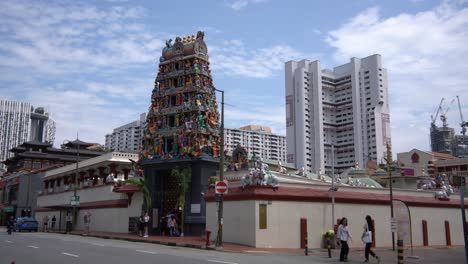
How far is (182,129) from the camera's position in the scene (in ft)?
135

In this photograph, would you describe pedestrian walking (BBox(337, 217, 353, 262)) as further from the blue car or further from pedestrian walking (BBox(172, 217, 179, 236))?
the blue car

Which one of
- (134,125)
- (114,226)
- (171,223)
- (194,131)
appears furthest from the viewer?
(134,125)

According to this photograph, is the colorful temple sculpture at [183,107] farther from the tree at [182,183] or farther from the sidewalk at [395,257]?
the sidewalk at [395,257]

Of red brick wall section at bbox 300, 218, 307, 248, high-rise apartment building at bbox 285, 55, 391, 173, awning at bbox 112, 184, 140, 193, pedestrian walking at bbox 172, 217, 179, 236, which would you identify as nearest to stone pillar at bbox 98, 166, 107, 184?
awning at bbox 112, 184, 140, 193

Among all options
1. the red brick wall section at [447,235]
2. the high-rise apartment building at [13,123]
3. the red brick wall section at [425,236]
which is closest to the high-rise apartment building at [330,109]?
the high-rise apartment building at [13,123]

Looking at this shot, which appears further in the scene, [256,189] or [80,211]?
[80,211]

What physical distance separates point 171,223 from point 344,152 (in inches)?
5090

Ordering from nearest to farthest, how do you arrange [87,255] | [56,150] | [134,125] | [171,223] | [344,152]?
[87,255]
[171,223]
[56,150]
[344,152]
[134,125]

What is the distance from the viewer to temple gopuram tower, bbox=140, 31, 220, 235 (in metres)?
39.6

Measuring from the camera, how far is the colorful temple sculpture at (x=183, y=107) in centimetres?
4059

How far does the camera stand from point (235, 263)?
1745 cm

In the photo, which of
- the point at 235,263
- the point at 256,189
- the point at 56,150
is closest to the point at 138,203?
the point at 256,189

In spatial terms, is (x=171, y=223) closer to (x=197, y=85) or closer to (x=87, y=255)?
(x=197, y=85)

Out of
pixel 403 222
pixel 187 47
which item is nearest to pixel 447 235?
pixel 403 222
